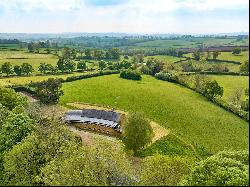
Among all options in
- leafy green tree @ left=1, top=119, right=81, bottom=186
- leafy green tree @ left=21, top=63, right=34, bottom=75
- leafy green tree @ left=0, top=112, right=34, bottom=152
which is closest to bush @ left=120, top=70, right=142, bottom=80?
leafy green tree @ left=21, top=63, right=34, bottom=75

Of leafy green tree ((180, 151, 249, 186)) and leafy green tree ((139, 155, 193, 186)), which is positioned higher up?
leafy green tree ((180, 151, 249, 186))

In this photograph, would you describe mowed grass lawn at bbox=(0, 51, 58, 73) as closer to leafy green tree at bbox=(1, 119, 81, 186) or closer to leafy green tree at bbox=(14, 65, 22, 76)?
leafy green tree at bbox=(14, 65, 22, 76)

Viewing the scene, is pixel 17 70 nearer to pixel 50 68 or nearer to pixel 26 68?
pixel 26 68

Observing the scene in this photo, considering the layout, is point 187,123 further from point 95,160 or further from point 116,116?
point 95,160

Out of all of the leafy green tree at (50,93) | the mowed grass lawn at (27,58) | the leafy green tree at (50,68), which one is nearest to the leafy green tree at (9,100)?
the leafy green tree at (50,93)

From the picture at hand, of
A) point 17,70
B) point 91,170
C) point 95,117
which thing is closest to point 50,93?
point 95,117

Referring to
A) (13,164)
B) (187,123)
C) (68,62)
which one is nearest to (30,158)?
(13,164)
